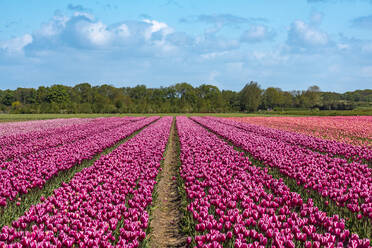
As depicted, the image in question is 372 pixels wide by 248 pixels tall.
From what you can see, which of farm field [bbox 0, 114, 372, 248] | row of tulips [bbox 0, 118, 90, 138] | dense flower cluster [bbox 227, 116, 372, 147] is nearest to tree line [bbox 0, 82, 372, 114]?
row of tulips [bbox 0, 118, 90, 138]

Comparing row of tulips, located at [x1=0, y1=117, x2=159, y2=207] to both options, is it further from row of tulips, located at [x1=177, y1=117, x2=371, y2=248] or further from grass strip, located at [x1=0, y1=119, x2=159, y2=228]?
row of tulips, located at [x1=177, y1=117, x2=371, y2=248]

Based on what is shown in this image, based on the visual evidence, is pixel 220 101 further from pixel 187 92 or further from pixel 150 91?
pixel 150 91

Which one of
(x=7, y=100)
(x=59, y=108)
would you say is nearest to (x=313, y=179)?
(x=59, y=108)

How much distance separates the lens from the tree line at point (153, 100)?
97.5 m

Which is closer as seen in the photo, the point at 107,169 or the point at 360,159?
the point at 107,169

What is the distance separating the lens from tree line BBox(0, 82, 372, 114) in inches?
3839

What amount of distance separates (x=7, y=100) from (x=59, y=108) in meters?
71.0

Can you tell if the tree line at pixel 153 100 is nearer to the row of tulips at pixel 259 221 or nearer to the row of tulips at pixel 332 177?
the row of tulips at pixel 332 177

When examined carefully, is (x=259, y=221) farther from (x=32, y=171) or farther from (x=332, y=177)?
(x=32, y=171)

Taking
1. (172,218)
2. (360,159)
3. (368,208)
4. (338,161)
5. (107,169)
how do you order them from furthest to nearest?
(360,159) < (338,161) < (107,169) < (172,218) < (368,208)

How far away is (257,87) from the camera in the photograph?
423 feet

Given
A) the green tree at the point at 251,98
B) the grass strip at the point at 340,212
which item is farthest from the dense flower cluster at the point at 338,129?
the green tree at the point at 251,98

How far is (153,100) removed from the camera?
129m

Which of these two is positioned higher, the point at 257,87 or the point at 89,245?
the point at 257,87
